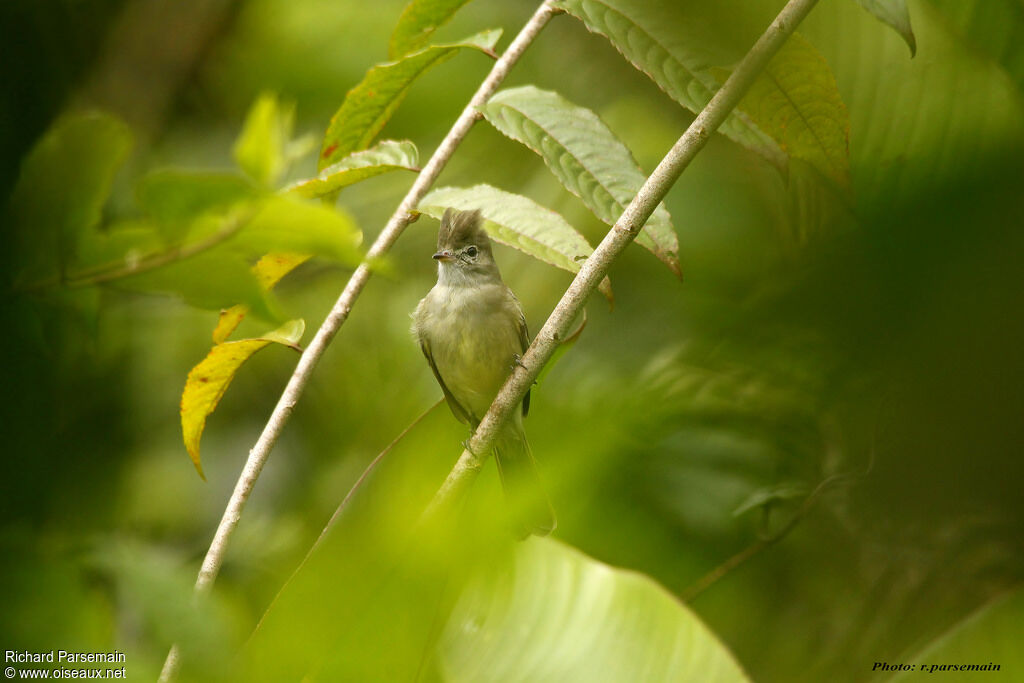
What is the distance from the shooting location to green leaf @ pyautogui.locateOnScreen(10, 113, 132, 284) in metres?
0.67

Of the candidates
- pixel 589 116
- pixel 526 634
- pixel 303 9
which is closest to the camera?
pixel 526 634

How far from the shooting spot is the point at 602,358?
1.71 metres

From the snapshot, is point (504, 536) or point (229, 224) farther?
point (504, 536)

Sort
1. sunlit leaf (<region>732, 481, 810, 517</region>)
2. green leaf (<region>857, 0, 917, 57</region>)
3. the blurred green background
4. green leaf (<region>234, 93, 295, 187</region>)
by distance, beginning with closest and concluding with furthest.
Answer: green leaf (<region>234, 93, 295, 187</region>) → the blurred green background → green leaf (<region>857, 0, 917, 57</region>) → sunlit leaf (<region>732, 481, 810, 517</region>)

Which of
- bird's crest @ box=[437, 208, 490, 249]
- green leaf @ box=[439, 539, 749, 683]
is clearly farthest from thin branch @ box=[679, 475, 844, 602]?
bird's crest @ box=[437, 208, 490, 249]

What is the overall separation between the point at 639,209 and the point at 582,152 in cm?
32

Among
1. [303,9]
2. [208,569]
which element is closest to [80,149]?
[208,569]

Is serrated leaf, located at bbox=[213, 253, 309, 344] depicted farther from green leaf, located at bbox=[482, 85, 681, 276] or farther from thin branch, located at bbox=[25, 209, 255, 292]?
thin branch, located at bbox=[25, 209, 255, 292]

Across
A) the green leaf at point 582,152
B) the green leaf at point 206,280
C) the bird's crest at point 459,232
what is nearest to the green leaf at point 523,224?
the green leaf at point 582,152

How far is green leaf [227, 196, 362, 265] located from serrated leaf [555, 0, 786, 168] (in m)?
1.02

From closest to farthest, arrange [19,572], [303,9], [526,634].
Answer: [19,572] → [526,634] → [303,9]

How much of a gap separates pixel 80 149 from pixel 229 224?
0.52 ft

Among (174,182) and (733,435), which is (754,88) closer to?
(733,435)

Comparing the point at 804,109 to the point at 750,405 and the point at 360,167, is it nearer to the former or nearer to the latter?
the point at 750,405
